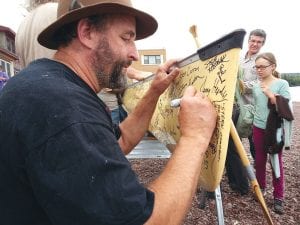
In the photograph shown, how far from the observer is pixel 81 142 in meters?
1.03

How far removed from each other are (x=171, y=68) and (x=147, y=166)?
458 cm

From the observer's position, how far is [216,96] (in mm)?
1528

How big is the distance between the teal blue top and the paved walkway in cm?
178

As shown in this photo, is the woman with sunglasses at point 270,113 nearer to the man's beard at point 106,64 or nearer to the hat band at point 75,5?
the man's beard at point 106,64

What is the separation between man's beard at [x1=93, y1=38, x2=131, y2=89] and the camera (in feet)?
4.91

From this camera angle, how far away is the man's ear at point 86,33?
1.48 meters

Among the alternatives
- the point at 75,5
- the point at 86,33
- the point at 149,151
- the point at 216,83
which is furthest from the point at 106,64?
the point at 149,151

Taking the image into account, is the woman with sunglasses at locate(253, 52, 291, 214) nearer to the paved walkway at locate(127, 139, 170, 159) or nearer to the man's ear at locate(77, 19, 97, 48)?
the paved walkway at locate(127, 139, 170, 159)

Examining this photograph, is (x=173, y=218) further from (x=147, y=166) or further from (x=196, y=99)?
(x=147, y=166)

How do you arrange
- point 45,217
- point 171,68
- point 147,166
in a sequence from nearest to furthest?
1. point 45,217
2. point 171,68
3. point 147,166

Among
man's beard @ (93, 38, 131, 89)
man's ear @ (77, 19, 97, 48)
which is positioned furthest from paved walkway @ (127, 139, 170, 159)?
man's ear @ (77, 19, 97, 48)

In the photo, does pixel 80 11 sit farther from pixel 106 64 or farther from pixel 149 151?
pixel 149 151

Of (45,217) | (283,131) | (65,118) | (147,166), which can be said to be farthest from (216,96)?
(147,166)

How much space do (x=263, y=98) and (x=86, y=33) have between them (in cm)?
337
